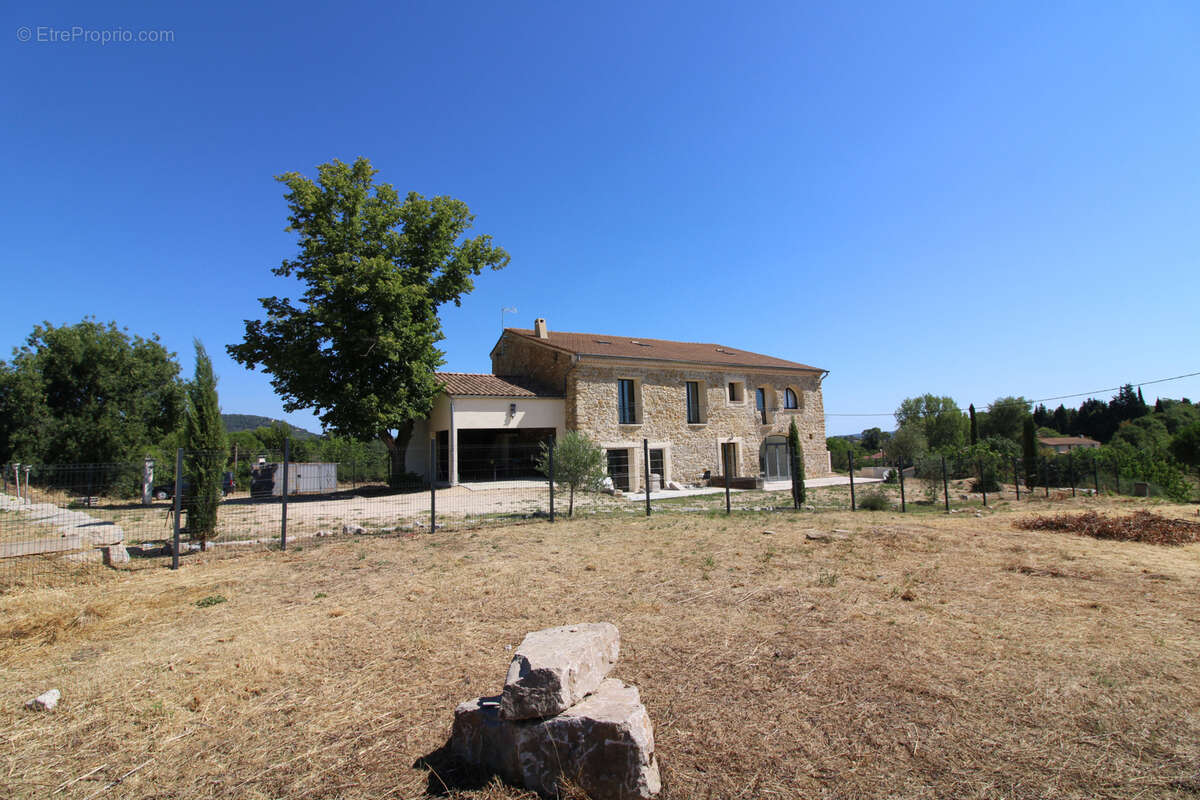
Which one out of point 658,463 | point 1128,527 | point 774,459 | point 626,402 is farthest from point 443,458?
point 1128,527

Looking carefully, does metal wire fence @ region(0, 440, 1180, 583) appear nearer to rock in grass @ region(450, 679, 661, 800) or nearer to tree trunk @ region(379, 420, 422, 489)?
tree trunk @ region(379, 420, 422, 489)

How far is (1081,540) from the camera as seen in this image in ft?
29.9

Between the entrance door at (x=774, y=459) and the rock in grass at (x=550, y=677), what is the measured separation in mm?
24785

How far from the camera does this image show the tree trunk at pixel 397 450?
2108 cm

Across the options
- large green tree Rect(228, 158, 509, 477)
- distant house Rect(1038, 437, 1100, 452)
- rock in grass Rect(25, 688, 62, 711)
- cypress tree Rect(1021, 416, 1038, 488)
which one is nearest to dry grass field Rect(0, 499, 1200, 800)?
rock in grass Rect(25, 688, 62, 711)

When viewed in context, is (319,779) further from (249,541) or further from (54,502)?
(54,502)

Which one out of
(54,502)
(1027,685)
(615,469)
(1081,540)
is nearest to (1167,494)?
(1081,540)

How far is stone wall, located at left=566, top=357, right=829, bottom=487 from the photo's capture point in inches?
877

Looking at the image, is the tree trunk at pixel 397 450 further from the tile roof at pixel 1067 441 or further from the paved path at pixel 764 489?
the tile roof at pixel 1067 441

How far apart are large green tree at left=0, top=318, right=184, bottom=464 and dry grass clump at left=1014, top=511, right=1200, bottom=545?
1196 inches

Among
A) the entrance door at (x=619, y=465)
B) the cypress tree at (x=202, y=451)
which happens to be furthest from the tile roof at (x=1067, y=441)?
the cypress tree at (x=202, y=451)

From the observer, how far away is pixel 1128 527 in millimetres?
9812

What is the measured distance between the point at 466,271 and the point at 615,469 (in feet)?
33.6

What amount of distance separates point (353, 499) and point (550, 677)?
1736 cm
